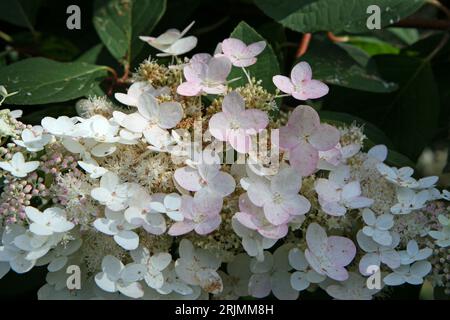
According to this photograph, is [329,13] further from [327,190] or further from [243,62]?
[327,190]

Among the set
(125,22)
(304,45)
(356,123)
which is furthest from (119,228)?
(304,45)

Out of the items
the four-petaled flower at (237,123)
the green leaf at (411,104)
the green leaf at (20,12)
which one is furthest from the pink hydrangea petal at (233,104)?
the green leaf at (20,12)

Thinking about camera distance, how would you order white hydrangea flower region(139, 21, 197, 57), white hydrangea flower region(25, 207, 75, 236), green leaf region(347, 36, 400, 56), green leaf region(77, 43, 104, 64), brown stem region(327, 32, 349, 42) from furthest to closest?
green leaf region(347, 36, 400, 56)
brown stem region(327, 32, 349, 42)
green leaf region(77, 43, 104, 64)
white hydrangea flower region(139, 21, 197, 57)
white hydrangea flower region(25, 207, 75, 236)

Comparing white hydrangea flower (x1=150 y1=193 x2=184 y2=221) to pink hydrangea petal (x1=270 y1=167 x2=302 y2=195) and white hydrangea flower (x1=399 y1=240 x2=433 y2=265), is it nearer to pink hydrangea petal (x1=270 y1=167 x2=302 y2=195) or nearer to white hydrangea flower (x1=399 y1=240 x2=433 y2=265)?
pink hydrangea petal (x1=270 y1=167 x2=302 y2=195)

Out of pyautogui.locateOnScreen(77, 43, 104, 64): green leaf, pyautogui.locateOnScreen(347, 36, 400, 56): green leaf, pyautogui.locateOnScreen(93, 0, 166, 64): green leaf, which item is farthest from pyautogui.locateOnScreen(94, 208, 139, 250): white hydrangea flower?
pyautogui.locateOnScreen(347, 36, 400, 56): green leaf

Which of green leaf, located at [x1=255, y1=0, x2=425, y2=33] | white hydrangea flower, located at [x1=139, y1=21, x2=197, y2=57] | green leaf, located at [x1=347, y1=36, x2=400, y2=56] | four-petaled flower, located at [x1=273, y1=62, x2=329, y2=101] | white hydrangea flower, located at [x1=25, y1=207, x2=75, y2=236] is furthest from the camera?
→ green leaf, located at [x1=347, y1=36, x2=400, y2=56]

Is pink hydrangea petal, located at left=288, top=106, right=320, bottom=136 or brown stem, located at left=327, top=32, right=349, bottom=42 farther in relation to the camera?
brown stem, located at left=327, top=32, right=349, bottom=42

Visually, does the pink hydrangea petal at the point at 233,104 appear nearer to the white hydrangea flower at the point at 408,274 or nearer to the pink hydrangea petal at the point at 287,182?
the pink hydrangea petal at the point at 287,182
